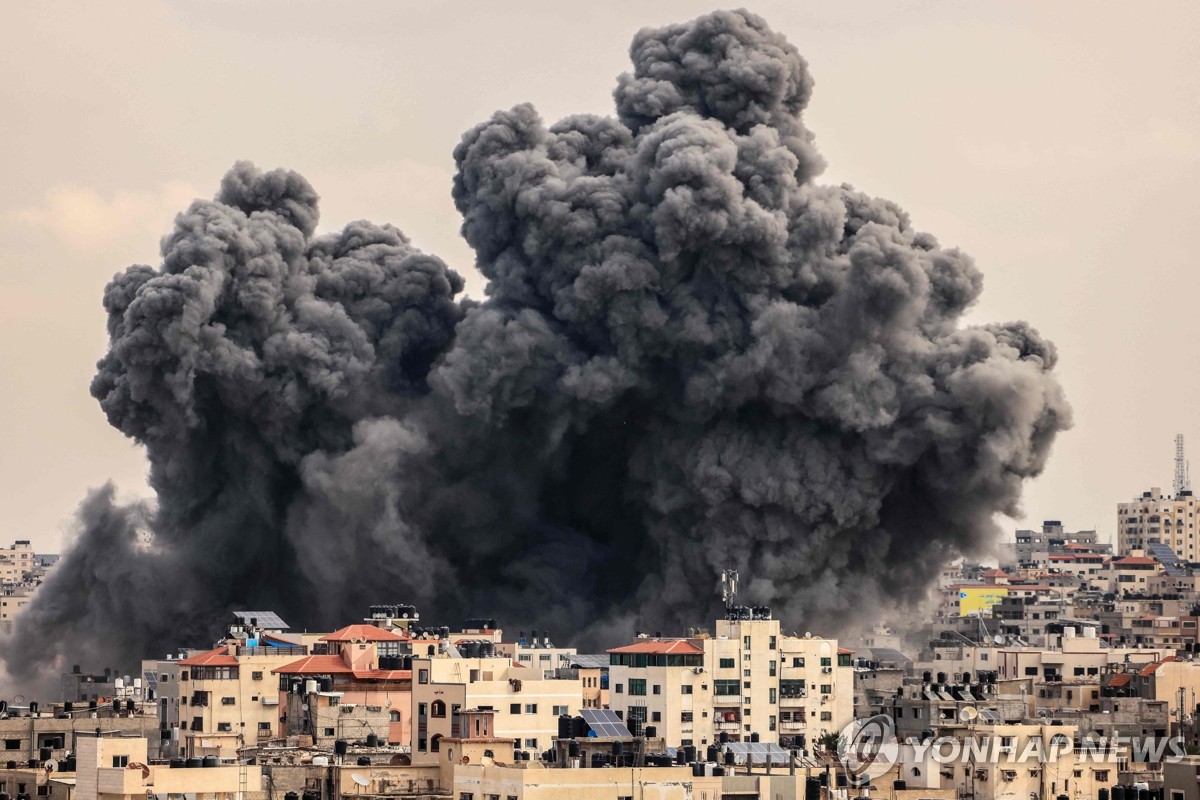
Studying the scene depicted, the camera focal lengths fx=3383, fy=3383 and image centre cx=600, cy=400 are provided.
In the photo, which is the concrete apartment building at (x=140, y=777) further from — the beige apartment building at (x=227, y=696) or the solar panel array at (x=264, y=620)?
the solar panel array at (x=264, y=620)

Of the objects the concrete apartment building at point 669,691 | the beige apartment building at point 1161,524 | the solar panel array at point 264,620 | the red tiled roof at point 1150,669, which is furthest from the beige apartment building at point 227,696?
the beige apartment building at point 1161,524

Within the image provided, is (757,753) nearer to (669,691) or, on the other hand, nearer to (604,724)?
(604,724)

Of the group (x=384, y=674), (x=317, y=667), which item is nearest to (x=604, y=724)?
(x=384, y=674)

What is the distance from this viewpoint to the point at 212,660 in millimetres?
66438

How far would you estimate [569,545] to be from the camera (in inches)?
3585

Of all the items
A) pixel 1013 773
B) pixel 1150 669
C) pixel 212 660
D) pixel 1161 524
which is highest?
pixel 1161 524

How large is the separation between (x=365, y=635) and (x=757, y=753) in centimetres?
1708

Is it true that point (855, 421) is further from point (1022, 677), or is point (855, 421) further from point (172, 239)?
point (172, 239)

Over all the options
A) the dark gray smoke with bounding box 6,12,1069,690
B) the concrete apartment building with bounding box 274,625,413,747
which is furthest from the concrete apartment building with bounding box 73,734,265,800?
the dark gray smoke with bounding box 6,12,1069,690

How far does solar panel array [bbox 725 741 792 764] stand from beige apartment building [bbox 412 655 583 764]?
3.87 m

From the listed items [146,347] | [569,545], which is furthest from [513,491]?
[146,347]

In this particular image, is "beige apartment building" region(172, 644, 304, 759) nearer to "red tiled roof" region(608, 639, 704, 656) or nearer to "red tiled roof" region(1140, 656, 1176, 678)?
"red tiled roof" region(608, 639, 704, 656)

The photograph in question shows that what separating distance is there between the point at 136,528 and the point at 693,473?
17.6 m

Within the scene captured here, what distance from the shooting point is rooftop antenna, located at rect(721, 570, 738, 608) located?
73156 mm
